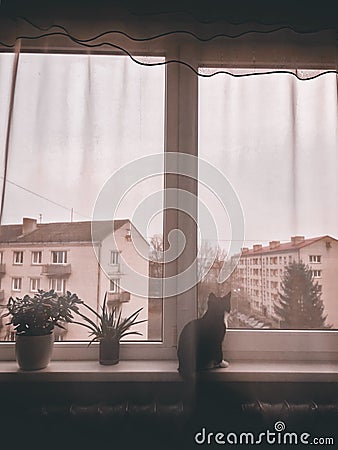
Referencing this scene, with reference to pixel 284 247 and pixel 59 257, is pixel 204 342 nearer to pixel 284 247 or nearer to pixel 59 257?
pixel 284 247

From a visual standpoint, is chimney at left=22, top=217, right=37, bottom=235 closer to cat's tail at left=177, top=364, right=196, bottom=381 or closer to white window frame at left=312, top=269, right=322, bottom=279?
cat's tail at left=177, top=364, right=196, bottom=381

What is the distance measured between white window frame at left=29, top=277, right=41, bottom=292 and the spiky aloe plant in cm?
16

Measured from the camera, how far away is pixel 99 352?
52.3 inches

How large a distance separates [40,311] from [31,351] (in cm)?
12

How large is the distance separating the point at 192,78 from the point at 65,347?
1027 mm

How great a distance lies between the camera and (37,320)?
50.0 inches

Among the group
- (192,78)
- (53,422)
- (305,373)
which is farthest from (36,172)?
(305,373)

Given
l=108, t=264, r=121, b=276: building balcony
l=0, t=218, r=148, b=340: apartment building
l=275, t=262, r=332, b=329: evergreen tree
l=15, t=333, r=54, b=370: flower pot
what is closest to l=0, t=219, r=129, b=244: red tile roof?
l=0, t=218, r=148, b=340: apartment building

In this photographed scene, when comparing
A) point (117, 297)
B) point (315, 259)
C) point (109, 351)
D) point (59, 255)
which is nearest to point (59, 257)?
point (59, 255)

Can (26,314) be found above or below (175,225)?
below

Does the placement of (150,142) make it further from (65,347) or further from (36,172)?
(65,347)

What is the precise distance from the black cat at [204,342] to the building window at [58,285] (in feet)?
1.37

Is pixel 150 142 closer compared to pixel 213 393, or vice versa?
pixel 213 393

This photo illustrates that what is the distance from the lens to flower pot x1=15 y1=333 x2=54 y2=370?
125cm
